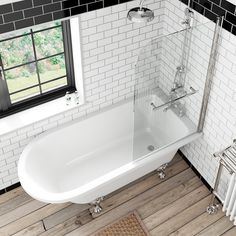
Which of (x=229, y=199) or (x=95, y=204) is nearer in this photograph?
(x=229, y=199)

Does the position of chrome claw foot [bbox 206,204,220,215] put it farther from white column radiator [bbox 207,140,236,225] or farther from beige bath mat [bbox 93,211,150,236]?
beige bath mat [bbox 93,211,150,236]

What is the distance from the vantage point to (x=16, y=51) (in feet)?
11.3

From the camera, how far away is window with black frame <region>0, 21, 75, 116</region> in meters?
3.42

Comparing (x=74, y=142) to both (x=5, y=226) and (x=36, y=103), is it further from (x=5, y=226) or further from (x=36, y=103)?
(x=5, y=226)

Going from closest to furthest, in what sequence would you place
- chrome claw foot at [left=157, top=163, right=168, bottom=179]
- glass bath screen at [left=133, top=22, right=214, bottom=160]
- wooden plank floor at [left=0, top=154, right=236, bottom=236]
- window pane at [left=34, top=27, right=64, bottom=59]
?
glass bath screen at [left=133, top=22, right=214, bottom=160] → window pane at [left=34, top=27, right=64, bottom=59] → wooden plank floor at [left=0, top=154, right=236, bottom=236] → chrome claw foot at [left=157, top=163, right=168, bottom=179]

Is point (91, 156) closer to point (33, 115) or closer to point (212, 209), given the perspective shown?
point (33, 115)

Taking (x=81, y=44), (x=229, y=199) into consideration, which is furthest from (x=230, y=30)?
(x=229, y=199)

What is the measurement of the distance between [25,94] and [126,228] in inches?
60.4

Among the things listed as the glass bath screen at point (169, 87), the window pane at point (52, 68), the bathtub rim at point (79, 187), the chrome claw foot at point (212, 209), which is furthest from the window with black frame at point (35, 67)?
the chrome claw foot at point (212, 209)

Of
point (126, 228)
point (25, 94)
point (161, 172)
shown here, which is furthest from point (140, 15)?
point (126, 228)

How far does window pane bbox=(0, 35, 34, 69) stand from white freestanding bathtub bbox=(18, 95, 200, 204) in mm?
715

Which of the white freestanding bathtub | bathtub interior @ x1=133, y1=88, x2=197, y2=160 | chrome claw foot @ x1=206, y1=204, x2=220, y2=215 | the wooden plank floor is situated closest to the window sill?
the white freestanding bathtub

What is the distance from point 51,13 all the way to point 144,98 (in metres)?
1.05

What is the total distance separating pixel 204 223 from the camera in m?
3.63
